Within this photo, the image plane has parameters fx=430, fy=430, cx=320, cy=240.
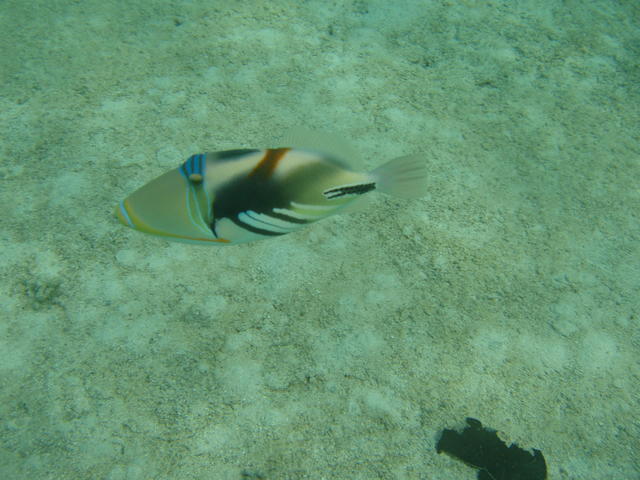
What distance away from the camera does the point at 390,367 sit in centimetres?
215

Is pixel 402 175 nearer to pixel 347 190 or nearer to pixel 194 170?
pixel 347 190

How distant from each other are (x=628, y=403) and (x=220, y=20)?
12.8 ft

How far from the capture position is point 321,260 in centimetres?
248

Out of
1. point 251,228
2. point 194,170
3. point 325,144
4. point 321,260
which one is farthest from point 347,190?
point 321,260

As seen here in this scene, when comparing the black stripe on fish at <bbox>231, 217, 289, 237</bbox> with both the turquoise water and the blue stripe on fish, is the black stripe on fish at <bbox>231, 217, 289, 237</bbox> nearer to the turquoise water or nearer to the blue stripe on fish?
the blue stripe on fish

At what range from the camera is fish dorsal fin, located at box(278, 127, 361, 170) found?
1.45m

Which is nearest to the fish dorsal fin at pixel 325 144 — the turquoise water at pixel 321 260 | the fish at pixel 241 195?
the fish at pixel 241 195

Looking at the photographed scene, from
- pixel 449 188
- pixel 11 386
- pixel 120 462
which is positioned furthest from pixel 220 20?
pixel 120 462

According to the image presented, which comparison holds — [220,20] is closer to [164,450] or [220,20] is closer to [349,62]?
[349,62]

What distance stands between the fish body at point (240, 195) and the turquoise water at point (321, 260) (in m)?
1.00

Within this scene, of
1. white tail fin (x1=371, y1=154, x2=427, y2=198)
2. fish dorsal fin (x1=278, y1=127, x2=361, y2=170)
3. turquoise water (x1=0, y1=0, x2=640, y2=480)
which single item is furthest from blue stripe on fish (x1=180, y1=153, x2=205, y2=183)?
turquoise water (x1=0, y1=0, x2=640, y2=480)

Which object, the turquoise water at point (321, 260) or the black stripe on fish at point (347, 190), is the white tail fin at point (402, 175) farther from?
the turquoise water at point (321, 260)

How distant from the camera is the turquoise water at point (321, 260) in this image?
6.48 ft

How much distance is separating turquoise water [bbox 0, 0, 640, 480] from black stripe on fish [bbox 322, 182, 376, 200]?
101 centimetres
